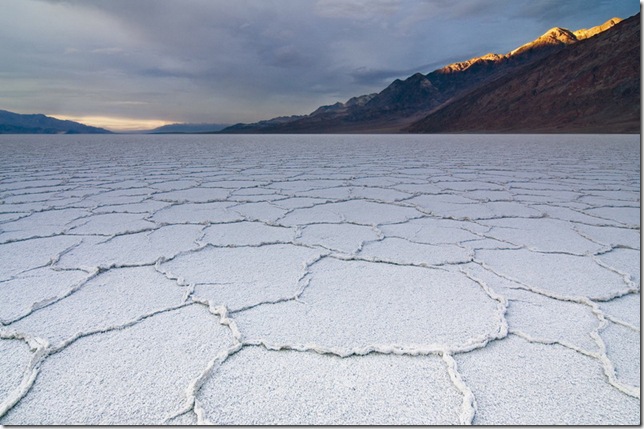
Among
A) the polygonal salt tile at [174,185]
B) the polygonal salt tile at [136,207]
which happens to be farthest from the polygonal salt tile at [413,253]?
the polygonal salt tile at [174,185]

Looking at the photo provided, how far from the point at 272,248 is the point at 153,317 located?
602mm

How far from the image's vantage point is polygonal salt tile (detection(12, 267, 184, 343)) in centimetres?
85

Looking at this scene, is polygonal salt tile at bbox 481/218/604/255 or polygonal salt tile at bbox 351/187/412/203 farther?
polygonal salt tile at bbox 351/187/412/203

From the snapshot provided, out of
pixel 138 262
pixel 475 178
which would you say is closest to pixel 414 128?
pixel 475 178

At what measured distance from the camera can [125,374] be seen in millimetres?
697

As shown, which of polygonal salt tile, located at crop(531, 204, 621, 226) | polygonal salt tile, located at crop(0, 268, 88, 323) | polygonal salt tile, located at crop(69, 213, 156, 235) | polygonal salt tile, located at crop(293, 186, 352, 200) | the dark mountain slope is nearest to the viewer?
polygonal salt tile, located at crop(0, 268, 88, 323)

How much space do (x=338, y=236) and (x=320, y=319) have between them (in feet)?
2.44

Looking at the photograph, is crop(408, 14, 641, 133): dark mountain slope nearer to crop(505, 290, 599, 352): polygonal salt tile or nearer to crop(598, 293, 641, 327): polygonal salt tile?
crop(598, 293, 641, 327): polygonal salt tile

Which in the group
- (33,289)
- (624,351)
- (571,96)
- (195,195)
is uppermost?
(571,96)

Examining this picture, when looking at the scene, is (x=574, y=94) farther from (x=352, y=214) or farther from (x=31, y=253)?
(x=31, y=253)

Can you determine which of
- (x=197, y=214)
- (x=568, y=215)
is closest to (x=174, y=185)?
(x=197, y=214)

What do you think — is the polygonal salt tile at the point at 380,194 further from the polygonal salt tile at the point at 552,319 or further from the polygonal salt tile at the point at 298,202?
the polygonal salt tile at the point at 552,319

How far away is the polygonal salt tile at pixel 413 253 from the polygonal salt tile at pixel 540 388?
530mm

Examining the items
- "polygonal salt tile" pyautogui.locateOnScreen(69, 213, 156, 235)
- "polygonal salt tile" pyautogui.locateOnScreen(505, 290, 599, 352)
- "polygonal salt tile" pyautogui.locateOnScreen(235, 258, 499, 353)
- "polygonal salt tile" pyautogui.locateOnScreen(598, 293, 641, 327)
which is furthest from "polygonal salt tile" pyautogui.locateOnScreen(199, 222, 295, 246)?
"polygonal salt tile" pyautogui.locateOnScreen(598, 293, 641, 327)
